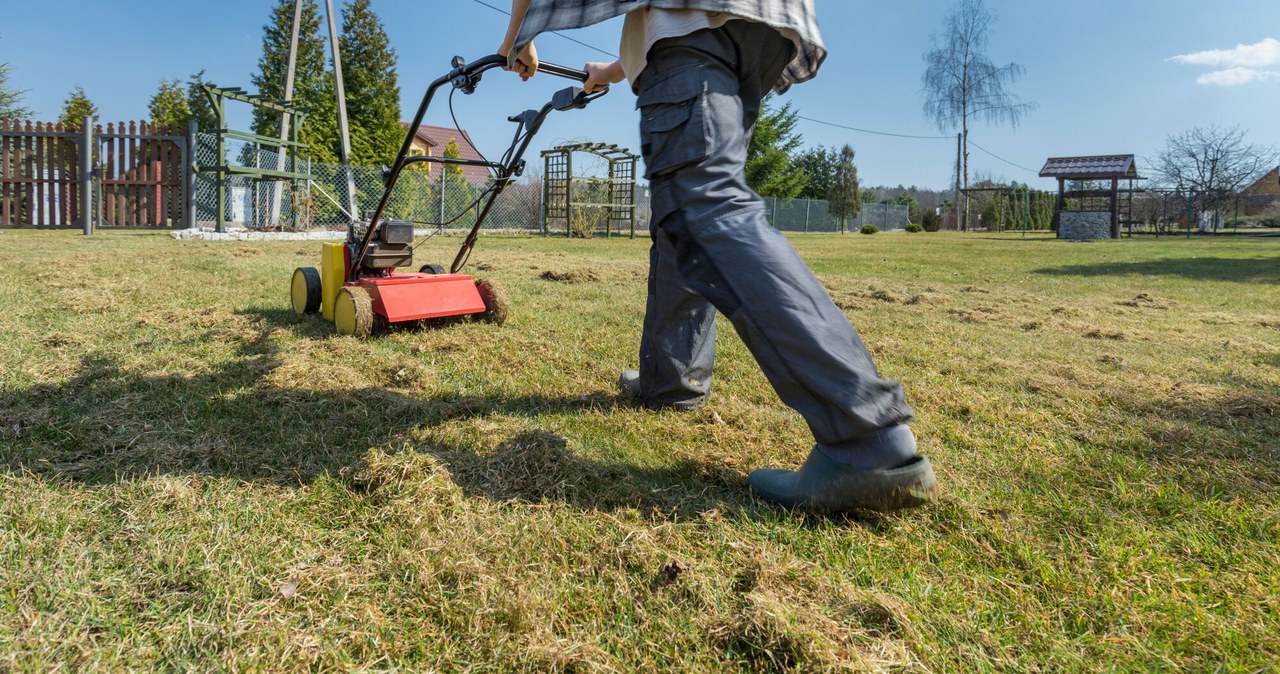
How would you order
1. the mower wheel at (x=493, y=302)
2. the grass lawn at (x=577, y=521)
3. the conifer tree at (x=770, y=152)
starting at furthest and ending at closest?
1. the conifer tree at (x=770, y=152)
2. the mower wheel at (x=493, y=302)
3. the grass lawn at (x=577, y=521)

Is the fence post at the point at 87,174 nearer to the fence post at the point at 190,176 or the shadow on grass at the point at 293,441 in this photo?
the fence post at the point at 190,176

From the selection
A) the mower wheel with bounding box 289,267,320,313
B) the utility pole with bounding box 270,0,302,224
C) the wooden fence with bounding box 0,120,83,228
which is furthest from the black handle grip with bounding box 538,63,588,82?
the wooden fence with bounding box 0,120,83,228

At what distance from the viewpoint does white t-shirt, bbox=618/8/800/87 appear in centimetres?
145

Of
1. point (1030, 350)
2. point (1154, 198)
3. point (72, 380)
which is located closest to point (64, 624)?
point (72, 380)

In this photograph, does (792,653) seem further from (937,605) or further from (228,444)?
(228,444)

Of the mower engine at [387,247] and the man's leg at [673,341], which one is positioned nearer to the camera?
the man's leg at [673,341]

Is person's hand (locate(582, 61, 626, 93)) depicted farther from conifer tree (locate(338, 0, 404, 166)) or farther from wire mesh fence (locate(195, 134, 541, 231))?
A: conifer tree (locate(338, 0, 404, 166))

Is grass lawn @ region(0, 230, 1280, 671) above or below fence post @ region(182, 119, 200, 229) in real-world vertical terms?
below

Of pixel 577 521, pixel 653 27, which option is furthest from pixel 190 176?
pixel 577 521

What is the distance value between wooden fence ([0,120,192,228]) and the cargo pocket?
13.1m

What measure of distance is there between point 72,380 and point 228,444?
3.19 ft

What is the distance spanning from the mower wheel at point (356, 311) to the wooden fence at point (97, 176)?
10887 mm

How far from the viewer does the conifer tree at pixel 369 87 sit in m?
19.9

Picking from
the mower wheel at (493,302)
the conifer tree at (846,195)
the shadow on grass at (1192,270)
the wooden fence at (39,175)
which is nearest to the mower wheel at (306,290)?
the mower wheel at (493,302)
